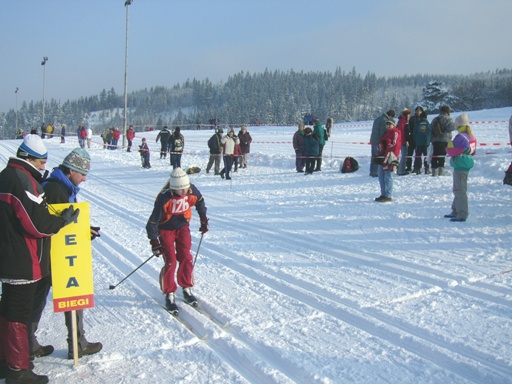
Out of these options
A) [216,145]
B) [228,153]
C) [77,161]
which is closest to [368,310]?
[77,161]

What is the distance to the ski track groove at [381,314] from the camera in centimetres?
383

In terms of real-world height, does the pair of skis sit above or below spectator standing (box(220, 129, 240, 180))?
below

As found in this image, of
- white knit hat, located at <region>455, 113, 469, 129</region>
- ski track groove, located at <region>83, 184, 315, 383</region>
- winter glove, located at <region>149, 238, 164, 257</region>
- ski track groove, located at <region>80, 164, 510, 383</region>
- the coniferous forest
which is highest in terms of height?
the coniferous forest

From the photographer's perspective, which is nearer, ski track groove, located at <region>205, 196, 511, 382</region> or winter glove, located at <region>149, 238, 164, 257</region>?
ski track groove, located at <region>205, 196, 511, 382</region>

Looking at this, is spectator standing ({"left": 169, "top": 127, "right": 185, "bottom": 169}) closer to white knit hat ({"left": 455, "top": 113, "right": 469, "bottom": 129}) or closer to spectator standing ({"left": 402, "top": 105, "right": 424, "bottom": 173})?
spectator standing ({"left": 402, "top": 105, "right": 424, "bottom": 173})

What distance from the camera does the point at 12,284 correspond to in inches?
140

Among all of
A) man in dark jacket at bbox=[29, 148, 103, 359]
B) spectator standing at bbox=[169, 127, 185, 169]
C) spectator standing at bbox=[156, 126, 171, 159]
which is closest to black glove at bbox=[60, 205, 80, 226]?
man in dark jacket at bbox=[29, 148, 103, 359]

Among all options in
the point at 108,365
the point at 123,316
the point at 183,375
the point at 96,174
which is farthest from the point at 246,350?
the point at 96,174

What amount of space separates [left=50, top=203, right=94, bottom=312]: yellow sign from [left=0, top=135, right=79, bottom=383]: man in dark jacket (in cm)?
15

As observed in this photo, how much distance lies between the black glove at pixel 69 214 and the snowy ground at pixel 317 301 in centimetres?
132

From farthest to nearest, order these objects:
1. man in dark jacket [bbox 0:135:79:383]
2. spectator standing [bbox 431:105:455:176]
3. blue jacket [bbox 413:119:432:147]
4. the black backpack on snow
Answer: the black backpack on snow
blue jacket [bbox 413:119:432:147]
spectator standing [bbox 431:105:455:176]
man in dark jacket [bbox 0:135:79:383]

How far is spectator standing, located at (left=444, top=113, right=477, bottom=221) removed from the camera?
8281mm

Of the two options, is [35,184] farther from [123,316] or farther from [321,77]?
[321,77]

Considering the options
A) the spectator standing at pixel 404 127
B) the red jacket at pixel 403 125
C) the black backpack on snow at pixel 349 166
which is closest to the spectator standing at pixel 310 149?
the black backpack on snow at pixel 349 166
